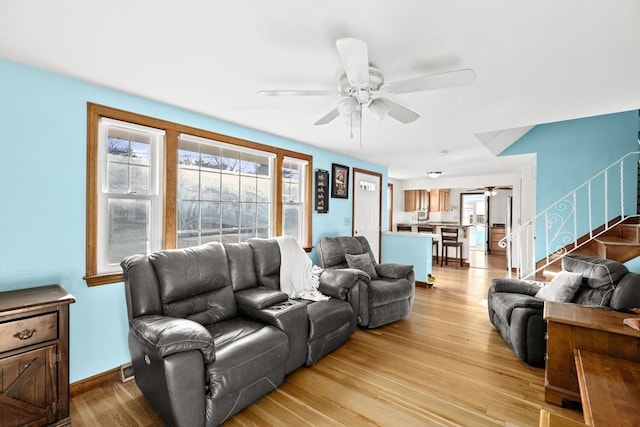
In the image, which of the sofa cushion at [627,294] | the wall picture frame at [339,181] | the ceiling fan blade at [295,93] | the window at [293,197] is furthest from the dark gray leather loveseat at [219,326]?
the sofa cushion at [627,294]

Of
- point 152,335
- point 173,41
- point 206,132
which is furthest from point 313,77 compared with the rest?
point 152,335

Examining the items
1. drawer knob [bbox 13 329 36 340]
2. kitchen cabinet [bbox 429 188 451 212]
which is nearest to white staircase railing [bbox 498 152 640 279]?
kitchen cabinet [bbox 429 188 451 212]

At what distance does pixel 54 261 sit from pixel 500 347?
3.99m

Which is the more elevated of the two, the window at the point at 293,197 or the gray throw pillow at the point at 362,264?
the window at the point at 293,197

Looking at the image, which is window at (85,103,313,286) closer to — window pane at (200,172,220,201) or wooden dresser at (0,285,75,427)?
window pane at (200,172,220,201)

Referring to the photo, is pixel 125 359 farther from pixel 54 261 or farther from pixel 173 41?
pixel 173 41

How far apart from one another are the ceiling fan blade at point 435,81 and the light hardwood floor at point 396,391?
6.93 ft

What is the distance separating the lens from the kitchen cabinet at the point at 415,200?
8.76 meters

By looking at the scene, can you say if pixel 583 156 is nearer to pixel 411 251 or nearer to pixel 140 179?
pixel 411 251

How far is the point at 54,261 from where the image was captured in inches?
80.7

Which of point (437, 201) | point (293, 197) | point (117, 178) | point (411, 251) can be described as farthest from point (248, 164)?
point (437, 201)

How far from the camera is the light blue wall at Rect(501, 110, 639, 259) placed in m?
4.07

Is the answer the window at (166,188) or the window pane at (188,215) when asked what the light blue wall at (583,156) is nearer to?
the window at (166,188)

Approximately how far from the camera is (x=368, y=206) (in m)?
5.44
